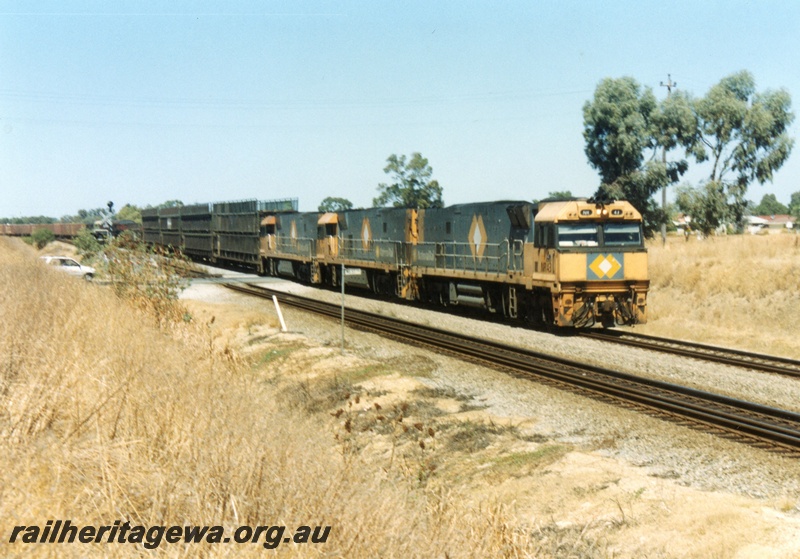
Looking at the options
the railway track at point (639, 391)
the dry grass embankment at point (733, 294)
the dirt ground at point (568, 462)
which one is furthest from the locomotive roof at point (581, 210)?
the dirt ground at point (568, 462)

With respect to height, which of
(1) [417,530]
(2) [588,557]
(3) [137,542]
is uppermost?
(3) [137,542]

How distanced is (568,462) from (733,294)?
61.3ft

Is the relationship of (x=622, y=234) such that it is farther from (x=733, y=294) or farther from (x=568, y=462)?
(x=568, y=462)

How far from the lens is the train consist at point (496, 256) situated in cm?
1992

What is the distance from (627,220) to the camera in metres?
20.5

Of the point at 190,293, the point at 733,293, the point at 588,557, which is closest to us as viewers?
the point at 588,557

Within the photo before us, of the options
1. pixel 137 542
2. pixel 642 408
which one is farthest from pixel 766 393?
pixel 137 542

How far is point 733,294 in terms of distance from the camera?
2575cm

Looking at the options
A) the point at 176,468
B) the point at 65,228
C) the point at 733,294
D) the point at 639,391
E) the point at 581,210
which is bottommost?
the point at 639,391

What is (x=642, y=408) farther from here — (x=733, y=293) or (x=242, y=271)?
(x=242, y=271)

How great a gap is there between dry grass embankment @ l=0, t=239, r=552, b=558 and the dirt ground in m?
1.05

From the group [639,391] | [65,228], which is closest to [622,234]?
[639,391]

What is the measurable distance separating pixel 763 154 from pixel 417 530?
184 feet

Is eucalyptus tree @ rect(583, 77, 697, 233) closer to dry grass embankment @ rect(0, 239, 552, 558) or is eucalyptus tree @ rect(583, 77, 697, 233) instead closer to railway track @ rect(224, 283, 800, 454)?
railway track @ rect(224, 283, 800, 454)
